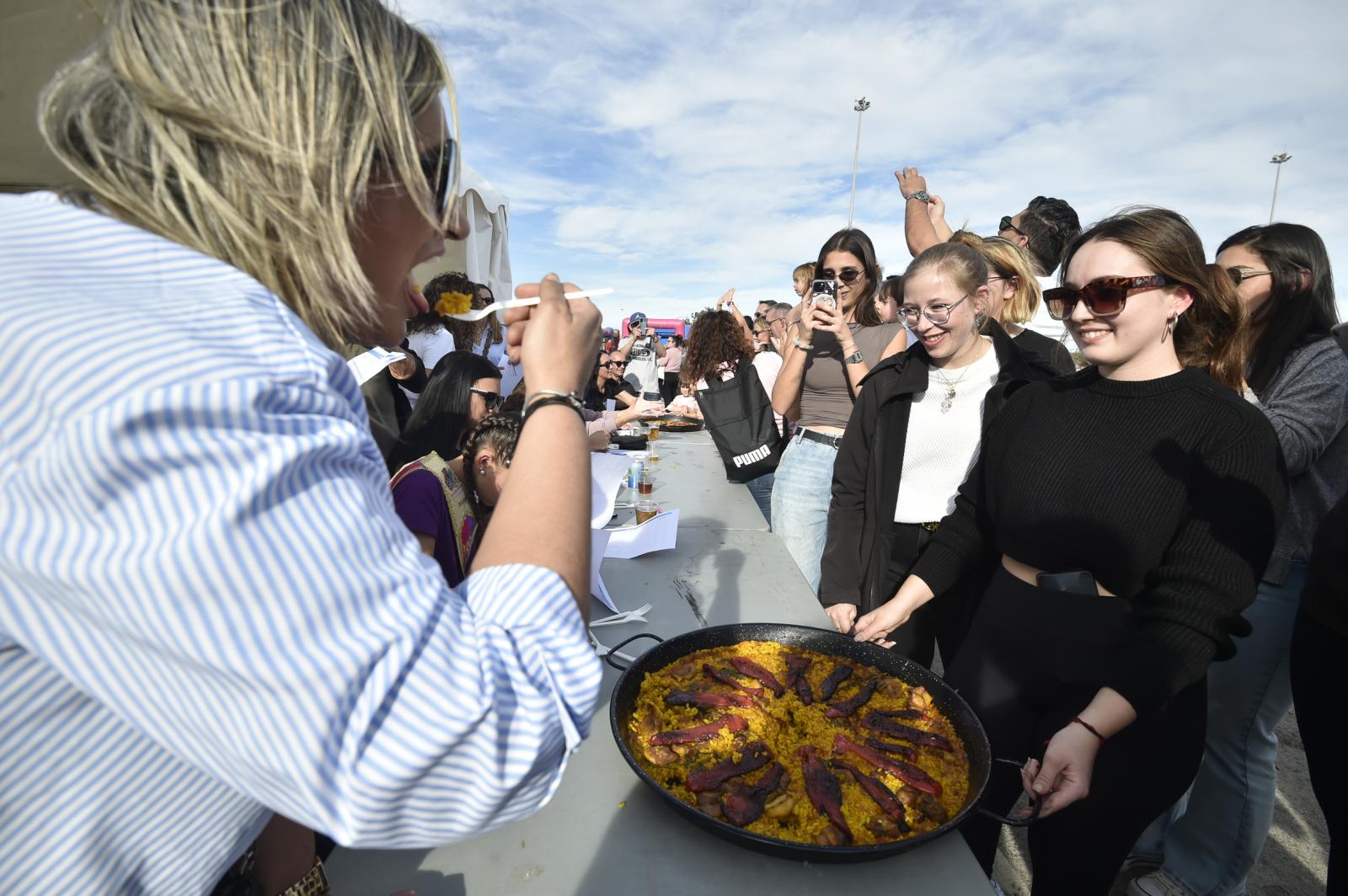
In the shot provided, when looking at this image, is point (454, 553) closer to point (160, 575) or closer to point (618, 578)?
point (618, 578)

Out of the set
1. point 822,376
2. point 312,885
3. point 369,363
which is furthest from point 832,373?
point 312,885

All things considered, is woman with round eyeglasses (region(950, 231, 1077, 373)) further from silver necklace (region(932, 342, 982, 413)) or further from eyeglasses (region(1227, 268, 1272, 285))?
eyeglasses (region(1227, 268, 1272, 285))

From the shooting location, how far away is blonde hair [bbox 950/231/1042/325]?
10.4 feet

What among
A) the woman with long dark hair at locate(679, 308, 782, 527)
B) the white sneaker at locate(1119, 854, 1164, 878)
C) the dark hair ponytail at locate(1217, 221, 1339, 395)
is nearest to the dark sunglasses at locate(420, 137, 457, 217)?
the dark hair ponytail at locate(1217, 221, 1339, 395)

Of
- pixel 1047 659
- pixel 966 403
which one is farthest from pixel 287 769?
pixel 966 403

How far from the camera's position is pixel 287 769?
538mm

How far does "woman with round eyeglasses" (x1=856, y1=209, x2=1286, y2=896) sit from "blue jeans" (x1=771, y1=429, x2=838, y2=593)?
140 centimetres

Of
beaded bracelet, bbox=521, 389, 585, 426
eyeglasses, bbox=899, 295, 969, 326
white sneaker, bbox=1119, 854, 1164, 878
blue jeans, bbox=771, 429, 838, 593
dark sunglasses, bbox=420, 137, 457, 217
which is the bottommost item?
white sneaker, bbox=1119, 854, 1164, 878

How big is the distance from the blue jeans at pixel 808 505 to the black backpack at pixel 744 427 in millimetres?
500

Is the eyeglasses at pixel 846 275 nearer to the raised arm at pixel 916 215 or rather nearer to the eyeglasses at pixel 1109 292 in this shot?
the raised arm at pixel 916 215

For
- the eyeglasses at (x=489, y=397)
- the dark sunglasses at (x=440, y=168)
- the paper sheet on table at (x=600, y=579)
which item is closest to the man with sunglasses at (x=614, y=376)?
the eyeglasses at (x=489, y=397)

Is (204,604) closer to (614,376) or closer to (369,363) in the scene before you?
(369,363)

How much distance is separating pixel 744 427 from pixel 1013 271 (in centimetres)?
182

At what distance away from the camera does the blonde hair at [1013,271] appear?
3.18 metres
